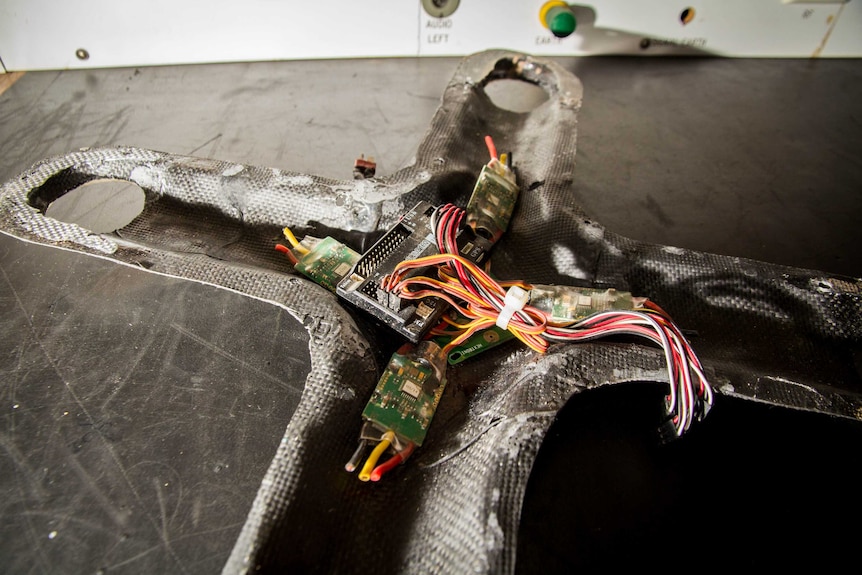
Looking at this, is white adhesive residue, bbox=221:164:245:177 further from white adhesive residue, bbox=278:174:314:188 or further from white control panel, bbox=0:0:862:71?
white control panel, bbox=0:0:862:71

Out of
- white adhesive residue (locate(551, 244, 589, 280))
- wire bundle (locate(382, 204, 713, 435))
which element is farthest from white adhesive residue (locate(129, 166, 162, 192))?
white adhesive residue (locate(551, 244, 589, 280))

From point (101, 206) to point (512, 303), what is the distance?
1.42 m

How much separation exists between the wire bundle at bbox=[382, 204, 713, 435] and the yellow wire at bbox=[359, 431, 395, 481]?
9.5 inches

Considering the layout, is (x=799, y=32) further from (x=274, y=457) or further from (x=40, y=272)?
(x=40, y=272)

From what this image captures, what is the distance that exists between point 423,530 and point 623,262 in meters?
0.76

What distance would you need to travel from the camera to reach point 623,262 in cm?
126

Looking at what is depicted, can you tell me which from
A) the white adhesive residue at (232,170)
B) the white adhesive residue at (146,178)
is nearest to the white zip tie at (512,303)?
the white adhesive residue at (232,170)

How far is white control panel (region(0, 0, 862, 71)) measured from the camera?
2100mm

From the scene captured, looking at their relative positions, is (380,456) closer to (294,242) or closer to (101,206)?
(294,242)

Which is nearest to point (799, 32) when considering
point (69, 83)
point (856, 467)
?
point (856, 467)

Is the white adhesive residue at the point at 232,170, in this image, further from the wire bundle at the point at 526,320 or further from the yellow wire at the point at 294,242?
the wire bundle at the point at 526,320

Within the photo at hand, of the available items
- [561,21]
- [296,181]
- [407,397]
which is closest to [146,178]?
[296,181]

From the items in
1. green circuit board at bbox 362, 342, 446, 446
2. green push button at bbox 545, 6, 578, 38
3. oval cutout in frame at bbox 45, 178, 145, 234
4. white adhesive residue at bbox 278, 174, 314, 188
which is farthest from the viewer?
green push button at bbox 545, 6, 578, 38

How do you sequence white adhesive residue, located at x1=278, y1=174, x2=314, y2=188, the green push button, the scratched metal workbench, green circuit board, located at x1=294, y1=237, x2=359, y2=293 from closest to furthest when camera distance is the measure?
the scratched metal workbench
green circuit board, located at x1=294, y1=237, x2=359, y2=293
white adhesive residue, located at x1=278, y1=174, x2=314, y2=188
the green push button
